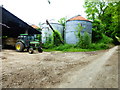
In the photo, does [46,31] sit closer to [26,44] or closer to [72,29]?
[72,29]

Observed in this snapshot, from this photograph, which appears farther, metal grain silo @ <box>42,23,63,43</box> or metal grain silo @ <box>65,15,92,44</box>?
metal grain silo @ <box>42,23,63,43</box>

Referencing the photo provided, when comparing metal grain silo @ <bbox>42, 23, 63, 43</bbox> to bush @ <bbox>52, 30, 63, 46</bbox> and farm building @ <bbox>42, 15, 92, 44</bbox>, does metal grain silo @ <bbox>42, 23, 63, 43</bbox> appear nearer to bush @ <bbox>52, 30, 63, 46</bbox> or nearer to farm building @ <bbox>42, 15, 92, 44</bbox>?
farm building @ <bbox>42, 15, 92, 44</bbox>

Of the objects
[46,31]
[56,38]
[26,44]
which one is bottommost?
[26,44]

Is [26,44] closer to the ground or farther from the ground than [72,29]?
closer to the ground

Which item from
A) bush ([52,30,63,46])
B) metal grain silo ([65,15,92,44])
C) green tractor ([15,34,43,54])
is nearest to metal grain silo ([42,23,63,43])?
bush ([52,30,63,46])

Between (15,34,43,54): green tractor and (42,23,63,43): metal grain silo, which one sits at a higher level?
(42,23,63,43): metal grain silo

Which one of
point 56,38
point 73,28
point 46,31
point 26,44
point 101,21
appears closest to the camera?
point 26,44

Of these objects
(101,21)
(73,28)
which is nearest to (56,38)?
(73,28)

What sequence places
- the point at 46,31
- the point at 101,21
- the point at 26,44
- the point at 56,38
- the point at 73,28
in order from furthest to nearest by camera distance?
1. the point at 101,21
2. the point at 46,31
3. the point at 73,28
4. the point at 56,38
5. the point at 26,44

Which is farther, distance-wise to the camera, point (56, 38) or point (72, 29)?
point (72, 29)

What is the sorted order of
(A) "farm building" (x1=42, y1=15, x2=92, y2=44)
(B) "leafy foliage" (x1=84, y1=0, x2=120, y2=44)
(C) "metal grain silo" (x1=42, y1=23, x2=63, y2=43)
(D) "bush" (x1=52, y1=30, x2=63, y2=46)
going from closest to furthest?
(D) "bush" (x1=52, y1=30, x2=63, y2=46) < (A) "farm building" (x1=42, y1=15, x2=92, y2=44) < (C) "metal grain silo" (x1=42, y1=23, x2=63, y2=43) < (B) "leafy foliage" (x1=84, y1=0, x2=120, y2=44)

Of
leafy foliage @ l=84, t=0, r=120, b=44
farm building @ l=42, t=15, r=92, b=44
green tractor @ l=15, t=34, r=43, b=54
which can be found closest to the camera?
green tractor @ l=15, t=34, r=43, b=54

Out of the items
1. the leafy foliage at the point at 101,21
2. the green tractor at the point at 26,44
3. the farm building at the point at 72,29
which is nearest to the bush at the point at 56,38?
the farm building at the point at 72,29

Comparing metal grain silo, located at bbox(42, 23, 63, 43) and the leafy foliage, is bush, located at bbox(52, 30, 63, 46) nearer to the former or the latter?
metal grain silo, located at bbox(42, 23, 63, 43)
